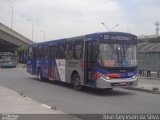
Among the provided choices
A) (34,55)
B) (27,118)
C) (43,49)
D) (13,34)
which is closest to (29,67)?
(34,55)

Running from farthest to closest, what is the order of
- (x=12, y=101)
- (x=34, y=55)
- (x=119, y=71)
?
1. (x=34, y=55)
2. (x=119, y=71)
3. (x=12, y=101)

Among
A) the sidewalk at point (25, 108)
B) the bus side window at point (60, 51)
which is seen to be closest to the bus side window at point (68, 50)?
the bus side window at point (60, 51)

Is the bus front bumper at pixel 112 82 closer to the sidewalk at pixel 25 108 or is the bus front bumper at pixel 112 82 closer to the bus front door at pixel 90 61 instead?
the bus front door at pixel 90 61

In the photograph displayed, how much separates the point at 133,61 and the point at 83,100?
4051mm

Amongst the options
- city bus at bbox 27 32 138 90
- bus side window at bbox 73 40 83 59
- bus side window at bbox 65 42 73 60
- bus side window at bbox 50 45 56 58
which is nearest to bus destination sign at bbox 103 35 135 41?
city bus at bbox 27 32 138 90

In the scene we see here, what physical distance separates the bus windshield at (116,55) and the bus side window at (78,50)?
206cm

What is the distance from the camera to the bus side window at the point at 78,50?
2053 centimetres

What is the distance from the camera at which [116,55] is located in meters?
18.8

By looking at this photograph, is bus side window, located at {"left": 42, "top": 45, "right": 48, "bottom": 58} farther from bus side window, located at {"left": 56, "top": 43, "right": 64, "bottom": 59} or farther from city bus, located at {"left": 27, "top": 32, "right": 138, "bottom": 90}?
city bus, located at {"left": 27, "top": 32, "right": 138, "bottom": 90}

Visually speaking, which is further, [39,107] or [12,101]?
[12,101]

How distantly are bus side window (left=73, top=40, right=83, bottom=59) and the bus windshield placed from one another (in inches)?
81.3

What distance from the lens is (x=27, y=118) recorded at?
1057 centimetres

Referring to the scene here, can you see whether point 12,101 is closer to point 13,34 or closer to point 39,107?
point 39,107

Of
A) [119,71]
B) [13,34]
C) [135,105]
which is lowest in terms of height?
[135,105]
